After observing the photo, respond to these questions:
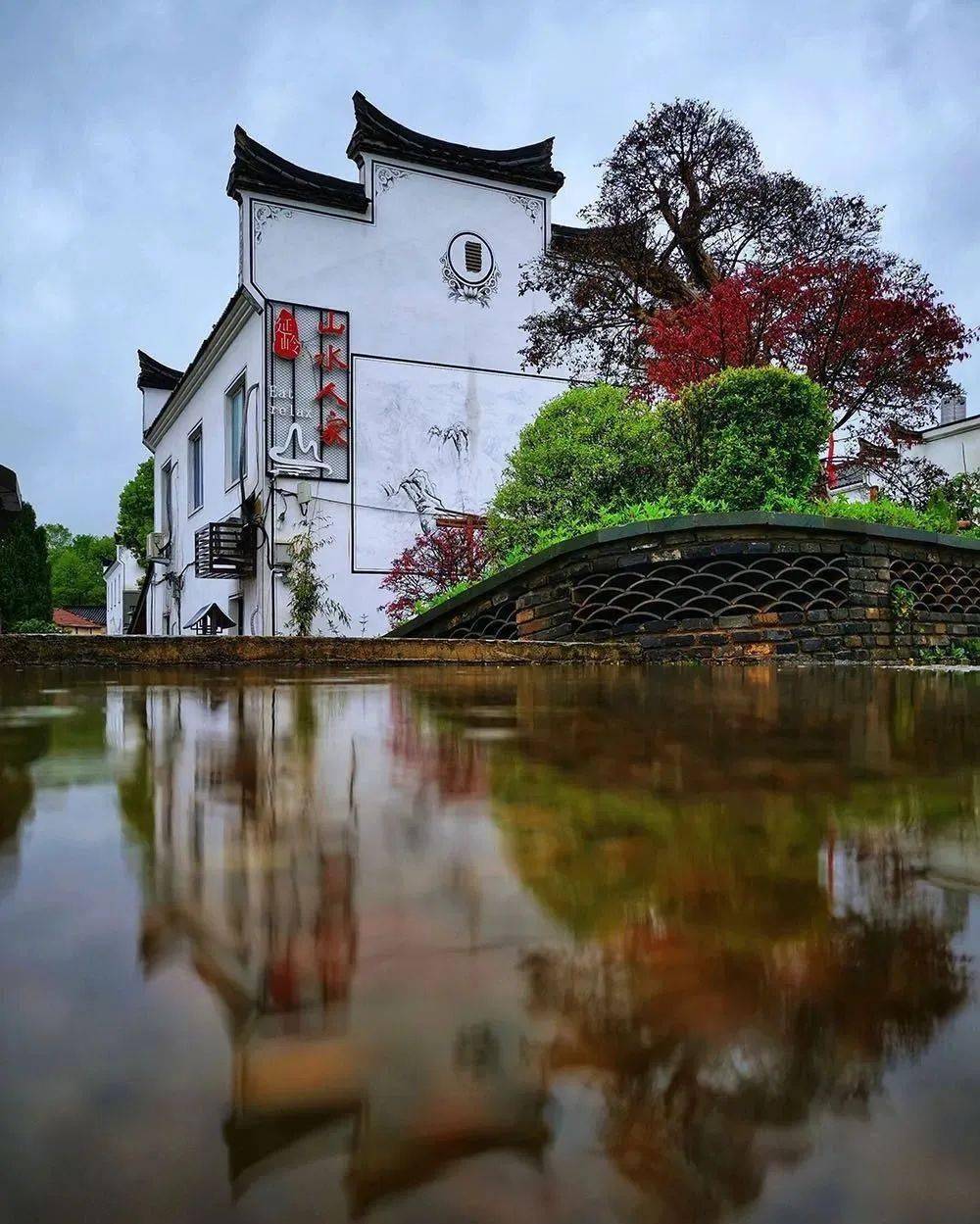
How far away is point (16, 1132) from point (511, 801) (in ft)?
1.52

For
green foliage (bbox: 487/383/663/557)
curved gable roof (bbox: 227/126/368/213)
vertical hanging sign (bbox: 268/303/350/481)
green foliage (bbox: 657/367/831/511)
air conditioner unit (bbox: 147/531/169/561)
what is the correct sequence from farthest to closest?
air conditioner unit (bbox: 147/531/169/561) < vertical hanging sign (bbox: 268/303/350/481) < curved gable roof (bbox: 227/126/368/213) < green foliage (bbox: 487/383/663/557) < green foliage (bbox: 657/367/831/511)

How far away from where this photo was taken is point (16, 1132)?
0.73ft

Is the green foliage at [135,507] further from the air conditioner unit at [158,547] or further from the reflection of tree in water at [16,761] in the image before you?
the reflection of tree in water at [16,761]

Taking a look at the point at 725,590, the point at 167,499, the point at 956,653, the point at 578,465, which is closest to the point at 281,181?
the point at 578,465

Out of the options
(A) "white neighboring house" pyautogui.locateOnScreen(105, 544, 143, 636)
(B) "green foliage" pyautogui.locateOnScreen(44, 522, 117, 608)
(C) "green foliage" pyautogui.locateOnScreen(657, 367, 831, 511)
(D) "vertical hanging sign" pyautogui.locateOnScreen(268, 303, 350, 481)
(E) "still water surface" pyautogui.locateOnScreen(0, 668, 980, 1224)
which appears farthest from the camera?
(B) "green foliage" pyautogui.locateOnScreen(44, 522, 117, 608)

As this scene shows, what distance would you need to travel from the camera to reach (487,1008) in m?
0.29

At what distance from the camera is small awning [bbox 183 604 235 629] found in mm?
14516

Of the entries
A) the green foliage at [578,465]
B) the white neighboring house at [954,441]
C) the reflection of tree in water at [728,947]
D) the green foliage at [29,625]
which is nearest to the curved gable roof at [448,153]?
the green foliage at [578,465]

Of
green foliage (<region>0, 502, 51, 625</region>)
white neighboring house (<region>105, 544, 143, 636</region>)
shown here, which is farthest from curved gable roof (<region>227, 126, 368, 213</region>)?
green foliage (<region>0, 502, 51, 625</region>)

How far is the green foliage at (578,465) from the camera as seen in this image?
805 centimetres

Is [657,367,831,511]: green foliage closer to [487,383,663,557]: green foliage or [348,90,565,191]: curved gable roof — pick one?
[487,383,663,557]: green foliage

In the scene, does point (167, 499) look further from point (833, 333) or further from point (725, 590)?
point (725, 590)

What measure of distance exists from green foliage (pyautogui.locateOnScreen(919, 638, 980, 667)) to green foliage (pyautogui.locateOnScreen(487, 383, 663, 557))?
8.87 feet

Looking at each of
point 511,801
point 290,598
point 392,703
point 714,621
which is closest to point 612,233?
point 290,598
